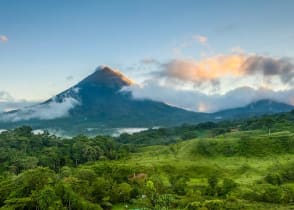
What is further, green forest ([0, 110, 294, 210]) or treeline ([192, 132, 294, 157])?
treeline ([192, 132, 294, 157])

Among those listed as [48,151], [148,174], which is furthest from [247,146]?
[48,151]

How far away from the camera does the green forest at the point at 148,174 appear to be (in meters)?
53.2

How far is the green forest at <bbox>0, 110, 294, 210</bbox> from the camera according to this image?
175ft

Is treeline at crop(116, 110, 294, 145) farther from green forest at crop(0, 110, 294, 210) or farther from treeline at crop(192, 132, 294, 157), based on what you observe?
treeline at crop(192, 132, 294, 157)

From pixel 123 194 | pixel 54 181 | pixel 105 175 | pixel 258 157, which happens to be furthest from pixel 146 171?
pixel 258 157

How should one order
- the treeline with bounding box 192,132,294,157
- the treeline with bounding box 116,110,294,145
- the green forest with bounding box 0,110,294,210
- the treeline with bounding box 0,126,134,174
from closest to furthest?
1. the green forest with bounding box 0,110,294,210
2. the treeline with bounding box 0,126,134,174
3. the treeline with bounding box 192,132,294,157
4. the treeline with bounding box 116,110,294,145

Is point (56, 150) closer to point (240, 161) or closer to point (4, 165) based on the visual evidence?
point (4, 165)

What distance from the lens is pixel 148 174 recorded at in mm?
80500

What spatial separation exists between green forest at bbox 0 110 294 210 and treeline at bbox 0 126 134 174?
0.25m

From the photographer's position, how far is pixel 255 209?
5438cm

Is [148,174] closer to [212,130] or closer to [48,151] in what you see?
[48,151]

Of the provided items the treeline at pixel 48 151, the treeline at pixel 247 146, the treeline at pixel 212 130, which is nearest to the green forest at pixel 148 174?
the treeline at pixel 247 146

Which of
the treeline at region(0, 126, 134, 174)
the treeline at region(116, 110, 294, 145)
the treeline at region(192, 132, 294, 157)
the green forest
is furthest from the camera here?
the treeline at region(116, 110, 294, 145)

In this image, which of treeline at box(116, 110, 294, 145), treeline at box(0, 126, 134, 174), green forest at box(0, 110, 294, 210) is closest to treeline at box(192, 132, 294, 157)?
green forest at box(0, 110, 294, 210)
